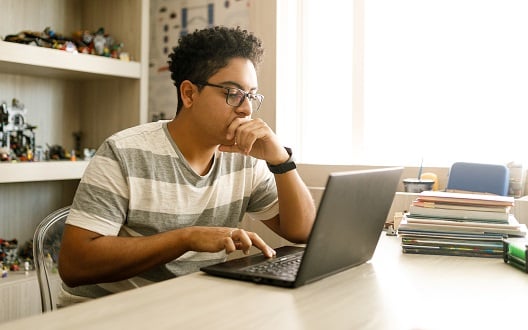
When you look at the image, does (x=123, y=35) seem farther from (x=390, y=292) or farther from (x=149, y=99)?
(x=390, y=292)

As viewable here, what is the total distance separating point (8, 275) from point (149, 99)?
1177mm

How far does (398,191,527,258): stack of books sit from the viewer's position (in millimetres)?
1455

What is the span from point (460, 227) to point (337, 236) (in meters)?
0.47

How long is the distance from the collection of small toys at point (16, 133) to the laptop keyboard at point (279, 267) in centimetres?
165

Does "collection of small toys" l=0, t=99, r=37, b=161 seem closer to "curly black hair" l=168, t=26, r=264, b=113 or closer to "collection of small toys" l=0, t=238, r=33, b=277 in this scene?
"collection of small toys" l=0, t=238, r=33, b=277

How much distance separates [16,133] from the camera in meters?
2.75

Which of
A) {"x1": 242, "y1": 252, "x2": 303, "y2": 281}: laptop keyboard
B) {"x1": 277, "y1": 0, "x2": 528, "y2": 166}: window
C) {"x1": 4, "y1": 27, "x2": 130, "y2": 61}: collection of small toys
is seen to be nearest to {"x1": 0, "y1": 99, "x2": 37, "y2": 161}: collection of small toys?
{"x1": 4, "y1": 27, "x2": 130, "y2": 61}: collection of small toys

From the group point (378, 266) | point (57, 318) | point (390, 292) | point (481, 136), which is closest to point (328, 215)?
point (390, 292)

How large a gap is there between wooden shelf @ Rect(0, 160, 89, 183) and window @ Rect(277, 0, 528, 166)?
0.96 meters

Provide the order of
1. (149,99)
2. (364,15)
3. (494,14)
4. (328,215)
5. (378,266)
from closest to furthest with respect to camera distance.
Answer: (328,215) < (378,266) < (494,14) < (364,15) < (149,99)

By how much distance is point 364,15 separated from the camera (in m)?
2.77

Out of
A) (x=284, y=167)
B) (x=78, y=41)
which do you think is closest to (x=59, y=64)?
(x=78, y=41)

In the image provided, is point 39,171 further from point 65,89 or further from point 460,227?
point 460,227

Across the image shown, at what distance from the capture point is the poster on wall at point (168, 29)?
309cm
